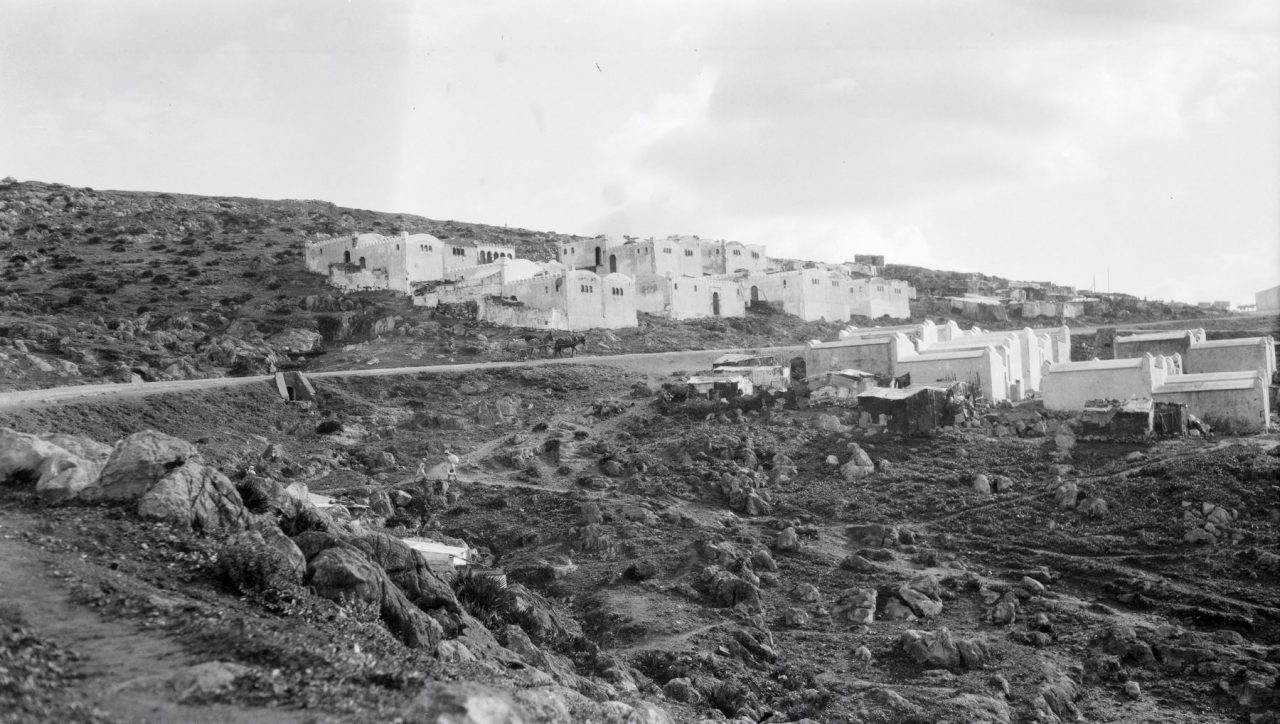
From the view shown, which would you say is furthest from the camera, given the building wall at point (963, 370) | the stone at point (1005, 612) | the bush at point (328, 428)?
the building wall at point (963, 370)

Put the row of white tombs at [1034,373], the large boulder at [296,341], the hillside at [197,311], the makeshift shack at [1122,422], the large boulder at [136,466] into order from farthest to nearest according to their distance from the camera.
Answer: the large boulder at [296,341], the hillside at [197,311], the row of white tombs at [1034,373], the makeshift shack at [1122,422], the large boulder at [136,466]

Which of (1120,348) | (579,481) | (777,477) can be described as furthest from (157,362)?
(1120,348)

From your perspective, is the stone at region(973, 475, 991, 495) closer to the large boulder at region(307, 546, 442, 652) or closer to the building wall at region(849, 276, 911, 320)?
the large boulder at region(307, 546, 442, 652)

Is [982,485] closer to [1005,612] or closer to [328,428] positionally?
[1005,612]

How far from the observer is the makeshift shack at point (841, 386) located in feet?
128

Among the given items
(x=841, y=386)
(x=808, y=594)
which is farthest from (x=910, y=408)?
(x=808, y=594)

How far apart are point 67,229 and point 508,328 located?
39340 mm

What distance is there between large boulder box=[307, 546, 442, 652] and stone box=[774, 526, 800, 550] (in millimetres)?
12969

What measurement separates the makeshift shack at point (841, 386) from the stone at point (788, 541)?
13418 mm

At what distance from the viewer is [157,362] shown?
135ft

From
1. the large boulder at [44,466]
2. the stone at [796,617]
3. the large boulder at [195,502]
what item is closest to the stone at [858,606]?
the stone at [796,617]

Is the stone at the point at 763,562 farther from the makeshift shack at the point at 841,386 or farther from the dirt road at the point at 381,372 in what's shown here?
the dirt road at the point at 381,372

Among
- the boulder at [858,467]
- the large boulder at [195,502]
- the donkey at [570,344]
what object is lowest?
the boulder at [858,467]

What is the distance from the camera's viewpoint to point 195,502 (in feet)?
47.2
